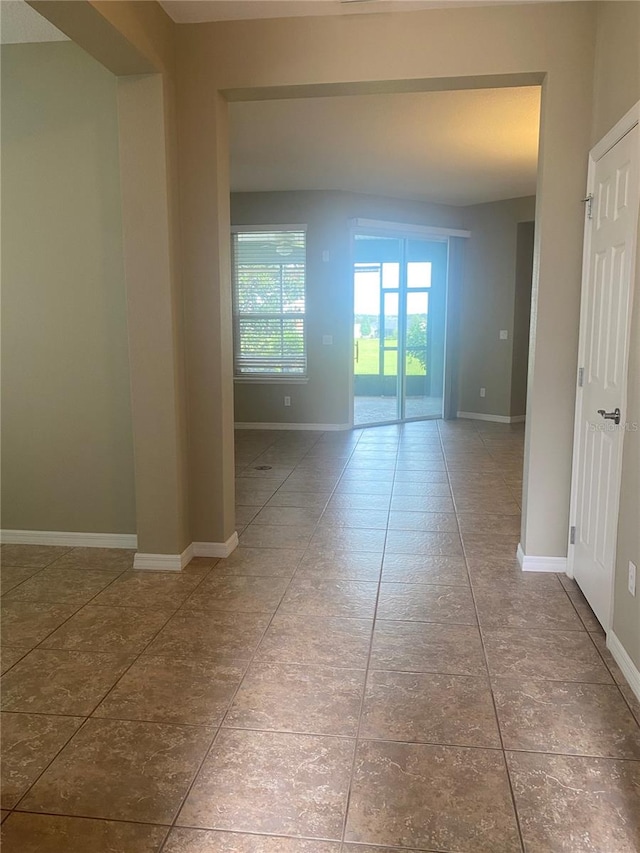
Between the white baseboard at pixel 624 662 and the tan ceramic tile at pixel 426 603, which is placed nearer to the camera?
the white baseboard at pixel 624 662

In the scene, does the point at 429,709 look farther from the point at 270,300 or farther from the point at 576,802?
the point at 270,300

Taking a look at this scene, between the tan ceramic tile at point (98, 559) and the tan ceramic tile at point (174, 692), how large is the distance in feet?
3.55

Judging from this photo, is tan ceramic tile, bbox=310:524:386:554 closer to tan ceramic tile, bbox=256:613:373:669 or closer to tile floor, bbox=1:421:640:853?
tile floor, bbox=1:421:640:853

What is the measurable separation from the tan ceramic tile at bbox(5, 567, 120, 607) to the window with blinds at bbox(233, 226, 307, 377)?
179 inches

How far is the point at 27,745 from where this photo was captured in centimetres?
196

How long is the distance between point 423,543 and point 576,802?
207cm

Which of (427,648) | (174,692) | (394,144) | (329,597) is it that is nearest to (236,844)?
(174,692)

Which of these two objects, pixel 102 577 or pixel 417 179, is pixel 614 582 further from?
pixel 417 179

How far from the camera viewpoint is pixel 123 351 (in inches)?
138

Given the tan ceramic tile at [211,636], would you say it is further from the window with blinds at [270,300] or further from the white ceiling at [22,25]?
the window with blinds at [270,300]

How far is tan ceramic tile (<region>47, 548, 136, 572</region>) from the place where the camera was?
3449 millimetres

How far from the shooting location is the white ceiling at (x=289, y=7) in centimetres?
287

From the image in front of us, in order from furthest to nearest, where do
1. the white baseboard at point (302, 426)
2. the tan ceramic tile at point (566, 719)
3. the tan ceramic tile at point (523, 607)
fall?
the white baseboard at point (302, 426)
the tan ceramic tile at point (523, 607)
the tan ceramic tile at point (566, 719)

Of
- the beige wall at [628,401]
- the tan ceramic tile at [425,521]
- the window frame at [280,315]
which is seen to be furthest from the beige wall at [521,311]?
the beige wall at [628,401]
